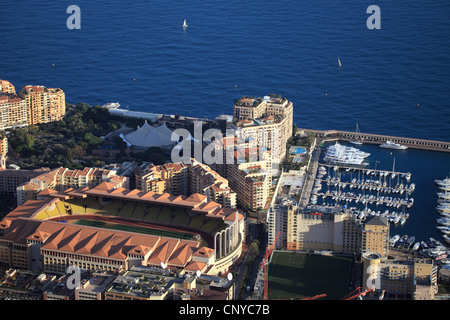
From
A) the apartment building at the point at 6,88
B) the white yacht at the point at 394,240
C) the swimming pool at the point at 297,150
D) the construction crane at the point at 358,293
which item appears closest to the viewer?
the construction crane at the point at 358,293

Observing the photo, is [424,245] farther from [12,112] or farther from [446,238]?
[12,112]

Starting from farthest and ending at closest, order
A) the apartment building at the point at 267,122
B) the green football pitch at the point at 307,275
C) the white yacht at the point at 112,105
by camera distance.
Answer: the white yacht at the point at 112,105 → the apartment building at the point at 267,122 → the green football pitch at the point at 307,275

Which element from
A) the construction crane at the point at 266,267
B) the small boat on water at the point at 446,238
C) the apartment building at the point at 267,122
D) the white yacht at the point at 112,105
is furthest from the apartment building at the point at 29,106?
the small boat on water at the point at 446,238

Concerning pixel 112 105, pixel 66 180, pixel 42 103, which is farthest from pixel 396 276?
pixel 112 105

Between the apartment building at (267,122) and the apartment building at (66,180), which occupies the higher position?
the apartment building at (267,122)

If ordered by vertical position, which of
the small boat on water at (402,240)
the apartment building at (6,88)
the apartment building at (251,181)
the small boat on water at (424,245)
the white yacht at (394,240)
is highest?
the apartment building at (6,88)

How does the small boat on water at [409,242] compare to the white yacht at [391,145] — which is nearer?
the small boat on water at [409,242]

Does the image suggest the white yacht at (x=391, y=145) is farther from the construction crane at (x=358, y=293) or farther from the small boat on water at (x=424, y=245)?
the construction crane at (x=358, y=293)
